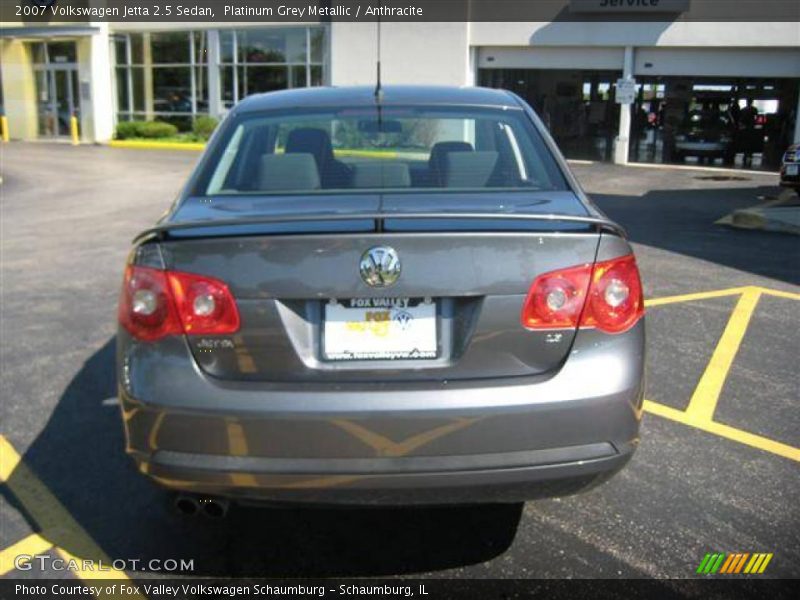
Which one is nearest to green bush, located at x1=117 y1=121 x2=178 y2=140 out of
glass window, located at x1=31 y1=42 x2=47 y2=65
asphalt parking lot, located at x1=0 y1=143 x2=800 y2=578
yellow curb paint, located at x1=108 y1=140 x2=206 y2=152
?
yellow curb paint, located at x1=108 y1=140 x2=206 y2=152

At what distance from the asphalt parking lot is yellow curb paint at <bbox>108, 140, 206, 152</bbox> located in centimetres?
1960

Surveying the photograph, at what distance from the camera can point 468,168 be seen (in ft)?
11.1

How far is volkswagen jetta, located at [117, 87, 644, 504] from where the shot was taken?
2.49m

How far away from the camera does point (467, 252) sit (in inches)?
98.7

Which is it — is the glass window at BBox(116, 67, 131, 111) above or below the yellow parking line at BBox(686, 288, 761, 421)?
above

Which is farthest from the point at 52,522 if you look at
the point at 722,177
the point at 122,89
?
the point at 122,89

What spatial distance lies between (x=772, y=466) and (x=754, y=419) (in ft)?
1.95

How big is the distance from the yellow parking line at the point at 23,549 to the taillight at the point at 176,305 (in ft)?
3.69

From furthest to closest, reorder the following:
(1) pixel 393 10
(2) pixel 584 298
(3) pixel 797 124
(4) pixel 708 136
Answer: (1) pixel 393 10, (4) pixel 708 136, (3) pixel 797 124, (2) pixel 584 298

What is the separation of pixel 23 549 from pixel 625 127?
856 inches

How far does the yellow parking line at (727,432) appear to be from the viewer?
3934 millimetres

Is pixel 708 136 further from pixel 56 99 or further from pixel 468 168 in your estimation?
pixel 56 99

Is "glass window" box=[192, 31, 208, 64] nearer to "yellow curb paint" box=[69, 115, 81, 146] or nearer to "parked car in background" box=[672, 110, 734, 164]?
"yellow curb paint" box=[69, 115, 81, 146]

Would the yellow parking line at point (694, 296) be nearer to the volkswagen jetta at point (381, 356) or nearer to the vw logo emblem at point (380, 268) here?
the volkswagen jetta at point (381, 356)
